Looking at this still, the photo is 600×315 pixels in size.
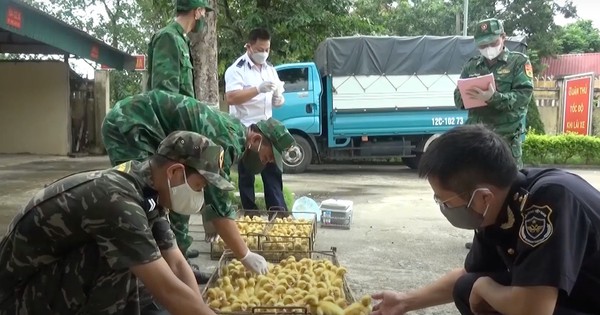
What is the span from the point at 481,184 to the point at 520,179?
5.6 inches

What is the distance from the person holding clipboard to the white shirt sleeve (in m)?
1.93

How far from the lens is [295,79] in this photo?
11469 mm

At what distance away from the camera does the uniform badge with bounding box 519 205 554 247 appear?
70.7 inches

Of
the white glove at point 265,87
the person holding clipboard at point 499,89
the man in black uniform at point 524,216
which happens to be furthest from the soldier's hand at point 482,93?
the man in black uniform at point 524,216

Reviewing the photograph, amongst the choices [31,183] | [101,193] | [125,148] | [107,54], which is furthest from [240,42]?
[101,193]

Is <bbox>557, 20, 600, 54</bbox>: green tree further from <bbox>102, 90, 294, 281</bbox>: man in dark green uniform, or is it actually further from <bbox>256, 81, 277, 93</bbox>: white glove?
<bbox>102, 90, 294, 281</bbox>: man in dark green uniform

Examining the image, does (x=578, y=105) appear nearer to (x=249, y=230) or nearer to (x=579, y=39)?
(x=249, y=230)

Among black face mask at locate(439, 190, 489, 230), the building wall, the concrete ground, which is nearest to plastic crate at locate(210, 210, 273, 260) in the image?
the concrete ground

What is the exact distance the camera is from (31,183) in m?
9.33

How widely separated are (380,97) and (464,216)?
9902 mm

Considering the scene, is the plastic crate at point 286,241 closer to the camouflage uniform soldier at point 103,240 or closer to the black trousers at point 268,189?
the black trousers at point 268,189

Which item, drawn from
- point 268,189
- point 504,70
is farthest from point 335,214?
point 504,70

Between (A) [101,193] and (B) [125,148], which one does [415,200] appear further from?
(A) [101,193]

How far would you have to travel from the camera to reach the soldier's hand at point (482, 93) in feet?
15.8
